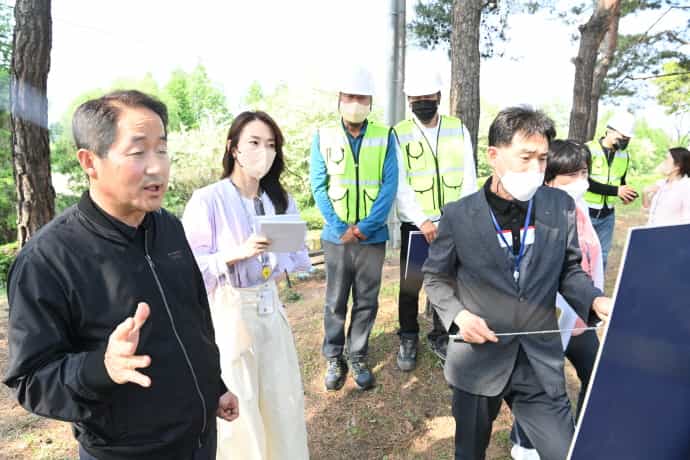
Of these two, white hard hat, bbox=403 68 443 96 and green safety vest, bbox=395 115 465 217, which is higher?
white hard hat, bbox=403 68 443 96

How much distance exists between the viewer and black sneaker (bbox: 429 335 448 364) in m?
3.77

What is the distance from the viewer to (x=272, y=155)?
239 cm

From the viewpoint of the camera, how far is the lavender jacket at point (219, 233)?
6.97 ft

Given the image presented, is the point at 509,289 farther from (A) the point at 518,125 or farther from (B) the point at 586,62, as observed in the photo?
(B) the point at 586,62

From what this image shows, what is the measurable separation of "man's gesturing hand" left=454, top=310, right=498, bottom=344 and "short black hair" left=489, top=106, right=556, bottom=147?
775mm

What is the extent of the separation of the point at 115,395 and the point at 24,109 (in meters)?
Answer: 4.02

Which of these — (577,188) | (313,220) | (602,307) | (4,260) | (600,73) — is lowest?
(4,260)

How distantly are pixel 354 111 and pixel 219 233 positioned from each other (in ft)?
5.08

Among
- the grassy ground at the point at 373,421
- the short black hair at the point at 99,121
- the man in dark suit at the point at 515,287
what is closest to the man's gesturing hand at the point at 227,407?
the man in dark suit at the point at 515,287

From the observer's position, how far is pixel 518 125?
202 centimetres

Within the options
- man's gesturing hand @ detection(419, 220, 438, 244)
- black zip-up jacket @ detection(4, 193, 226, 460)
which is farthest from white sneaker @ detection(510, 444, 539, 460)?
black zip-up jacket @ detection(4, 193, 226, 460)

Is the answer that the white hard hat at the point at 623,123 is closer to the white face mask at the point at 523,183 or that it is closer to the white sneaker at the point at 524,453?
the white sneaker at the point at 524,453

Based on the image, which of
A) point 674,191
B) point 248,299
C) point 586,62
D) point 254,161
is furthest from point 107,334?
point 586,62

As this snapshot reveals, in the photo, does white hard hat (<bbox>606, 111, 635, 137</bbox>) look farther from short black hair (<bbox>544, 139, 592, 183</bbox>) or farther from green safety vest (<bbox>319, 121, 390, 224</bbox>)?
green safety vest (<bbox>319, 121, 390, 224</bbox>)
